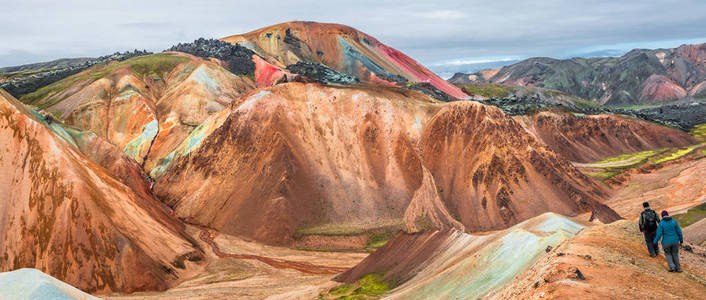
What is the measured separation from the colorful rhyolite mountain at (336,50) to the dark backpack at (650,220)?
82269 mm

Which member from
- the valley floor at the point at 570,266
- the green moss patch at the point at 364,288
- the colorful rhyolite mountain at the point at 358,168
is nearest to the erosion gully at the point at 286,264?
the valley floor at the point at 570,266

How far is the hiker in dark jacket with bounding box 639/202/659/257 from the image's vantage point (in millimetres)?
15984

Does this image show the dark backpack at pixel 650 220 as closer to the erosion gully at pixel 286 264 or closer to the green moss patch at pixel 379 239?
the erosion gully at pixel 286 264

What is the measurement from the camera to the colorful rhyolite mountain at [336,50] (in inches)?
4035

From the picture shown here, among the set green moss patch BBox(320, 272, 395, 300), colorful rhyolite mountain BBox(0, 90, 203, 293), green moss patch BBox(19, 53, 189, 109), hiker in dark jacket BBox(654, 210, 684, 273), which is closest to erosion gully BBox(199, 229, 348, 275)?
colorful rhyolite mountain BBox(0, 90, 203, 293)

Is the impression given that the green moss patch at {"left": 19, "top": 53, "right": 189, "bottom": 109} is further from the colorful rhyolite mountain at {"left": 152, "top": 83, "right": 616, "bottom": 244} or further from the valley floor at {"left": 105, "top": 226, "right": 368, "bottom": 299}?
the valley floor at {"left": 105, "top": 226, "right": 368, "bottom": 299}

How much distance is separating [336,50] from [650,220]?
95.2 meters

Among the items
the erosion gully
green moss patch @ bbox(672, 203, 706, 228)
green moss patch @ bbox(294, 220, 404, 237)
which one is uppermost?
green moss patch @ bbox(672, 203, 706, 228)

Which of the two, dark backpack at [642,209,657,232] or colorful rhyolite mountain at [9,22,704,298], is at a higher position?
dark backpack at [642,209,657,232]

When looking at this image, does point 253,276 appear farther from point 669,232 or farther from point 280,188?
point 669,232

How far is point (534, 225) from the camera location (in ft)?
83.3

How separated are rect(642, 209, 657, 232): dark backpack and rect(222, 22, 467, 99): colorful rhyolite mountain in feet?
270

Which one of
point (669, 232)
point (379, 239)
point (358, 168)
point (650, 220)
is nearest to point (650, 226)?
point (650, 220)

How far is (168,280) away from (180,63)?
57.9m
